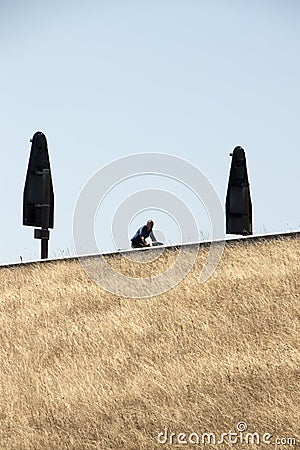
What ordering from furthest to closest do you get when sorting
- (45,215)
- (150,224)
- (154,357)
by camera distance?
(45,215) → (150,224) → (154,357)

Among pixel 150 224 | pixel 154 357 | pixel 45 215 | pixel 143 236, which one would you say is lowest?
pixel 154 357

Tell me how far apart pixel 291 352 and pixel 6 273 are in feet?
23.8

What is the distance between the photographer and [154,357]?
16.3m

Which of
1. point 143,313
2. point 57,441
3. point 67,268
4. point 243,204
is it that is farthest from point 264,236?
point 57,441

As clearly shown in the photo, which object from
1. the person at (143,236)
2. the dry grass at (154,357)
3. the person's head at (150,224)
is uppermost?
the person's head at (150,224)

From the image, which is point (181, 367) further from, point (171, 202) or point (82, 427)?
point (171, 202)

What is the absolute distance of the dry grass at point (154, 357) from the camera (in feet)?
48.4

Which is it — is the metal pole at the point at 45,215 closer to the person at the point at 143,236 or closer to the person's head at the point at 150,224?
the person at the point at 143,236

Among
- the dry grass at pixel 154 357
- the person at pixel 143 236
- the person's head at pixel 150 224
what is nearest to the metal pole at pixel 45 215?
the dry grass at pixel 154 357

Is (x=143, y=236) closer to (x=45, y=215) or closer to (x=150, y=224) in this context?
(x=150, y=224)

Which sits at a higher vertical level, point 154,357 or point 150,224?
point 150,224

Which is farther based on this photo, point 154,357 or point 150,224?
point 150,224

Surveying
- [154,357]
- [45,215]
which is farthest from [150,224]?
[154,357]

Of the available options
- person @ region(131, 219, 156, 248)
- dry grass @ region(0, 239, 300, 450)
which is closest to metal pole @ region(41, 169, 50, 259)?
dry grass @ region(0, 239, 300, 450)
